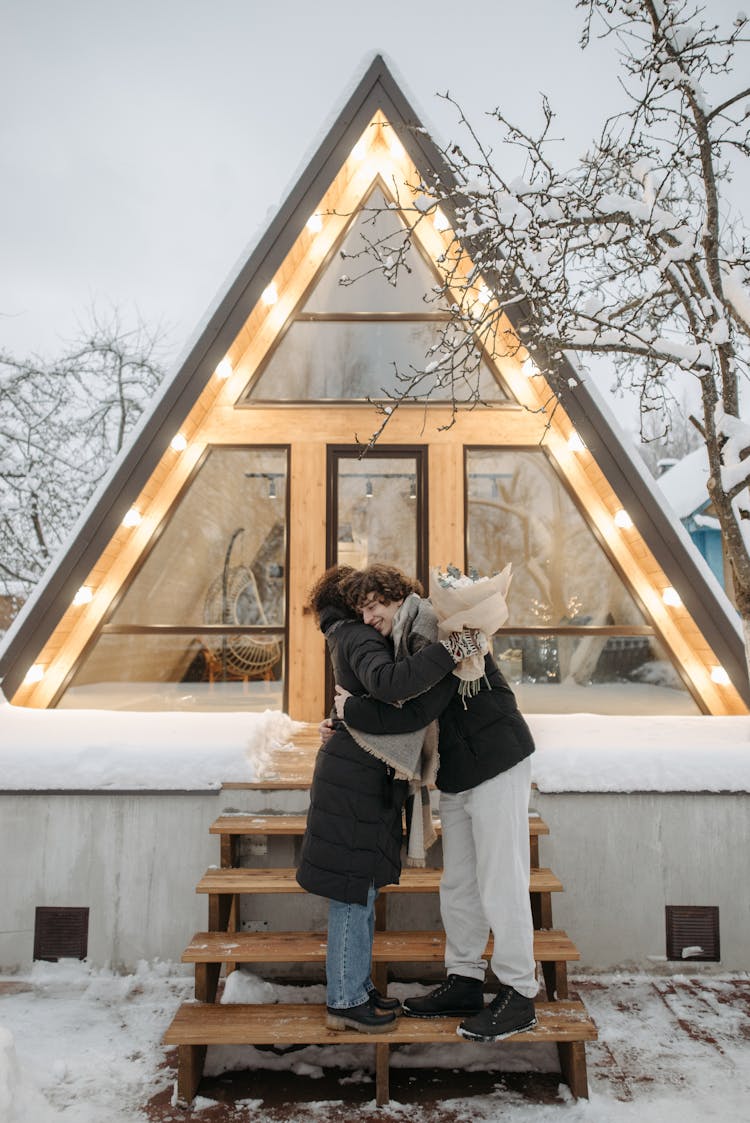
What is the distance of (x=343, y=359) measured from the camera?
6.45 metres

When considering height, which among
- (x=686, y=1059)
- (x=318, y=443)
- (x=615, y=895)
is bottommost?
(x=686, y=1059)

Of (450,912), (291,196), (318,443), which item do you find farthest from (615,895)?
(291,196)

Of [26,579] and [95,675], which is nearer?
[95,675]

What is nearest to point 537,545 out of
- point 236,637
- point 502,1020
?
point 236,637

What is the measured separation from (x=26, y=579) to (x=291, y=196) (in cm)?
1107

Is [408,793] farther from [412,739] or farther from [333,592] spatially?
[333,592]

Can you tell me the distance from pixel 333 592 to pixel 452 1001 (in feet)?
5.43

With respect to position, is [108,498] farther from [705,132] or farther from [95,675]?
[705,132]

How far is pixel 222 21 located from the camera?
2483 inches

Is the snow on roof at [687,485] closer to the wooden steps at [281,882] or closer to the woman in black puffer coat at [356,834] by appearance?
the wooden steps at [281,882]

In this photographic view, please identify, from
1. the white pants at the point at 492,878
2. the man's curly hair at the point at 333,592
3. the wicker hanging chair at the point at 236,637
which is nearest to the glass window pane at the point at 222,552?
the wicker hanging chair at the point at 236,637

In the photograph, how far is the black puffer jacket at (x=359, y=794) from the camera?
2.77 m

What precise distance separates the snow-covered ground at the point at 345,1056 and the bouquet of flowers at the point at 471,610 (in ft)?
5.03

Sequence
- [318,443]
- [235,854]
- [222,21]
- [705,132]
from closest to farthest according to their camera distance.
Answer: [235,854]
[705,132]
[318,443]
[222,21]
